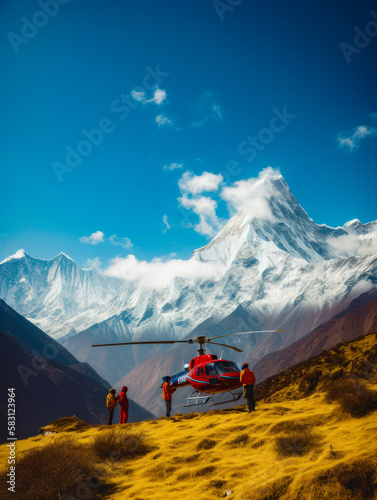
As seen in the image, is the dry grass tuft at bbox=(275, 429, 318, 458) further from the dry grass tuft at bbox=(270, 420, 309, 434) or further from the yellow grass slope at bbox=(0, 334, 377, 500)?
the dry grass tuft at bbox=(270, 420, 309, 434)

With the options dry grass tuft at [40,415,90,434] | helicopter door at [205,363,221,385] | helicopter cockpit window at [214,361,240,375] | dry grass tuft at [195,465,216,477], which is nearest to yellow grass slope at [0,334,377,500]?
dry grass tuft at [195,465,216,477]

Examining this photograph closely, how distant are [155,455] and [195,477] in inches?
84.3

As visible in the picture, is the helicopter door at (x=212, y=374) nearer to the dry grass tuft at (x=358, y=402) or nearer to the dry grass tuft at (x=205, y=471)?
the dry grass tuft at (x=358, y=402)

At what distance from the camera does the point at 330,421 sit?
9.65 metres

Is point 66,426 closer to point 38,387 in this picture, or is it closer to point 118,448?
point 118,448

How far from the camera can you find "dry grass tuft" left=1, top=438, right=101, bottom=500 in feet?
21.5

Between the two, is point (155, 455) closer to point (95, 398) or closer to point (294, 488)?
point (294, 488)

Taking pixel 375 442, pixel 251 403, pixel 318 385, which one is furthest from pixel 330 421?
pixel 318 385

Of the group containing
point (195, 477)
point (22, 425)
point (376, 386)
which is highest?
point (376, 386)

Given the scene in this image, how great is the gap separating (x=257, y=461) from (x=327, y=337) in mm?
153966

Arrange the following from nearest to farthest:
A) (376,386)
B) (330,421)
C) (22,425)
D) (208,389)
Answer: (330,421), (376,386), (208,389), (22,425)

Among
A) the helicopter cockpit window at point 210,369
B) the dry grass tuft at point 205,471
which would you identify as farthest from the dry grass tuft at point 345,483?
the helicopter cockpit window at point 210,369

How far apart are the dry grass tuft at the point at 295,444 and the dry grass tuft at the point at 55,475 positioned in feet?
13.8

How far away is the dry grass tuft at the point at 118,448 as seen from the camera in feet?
30.6
